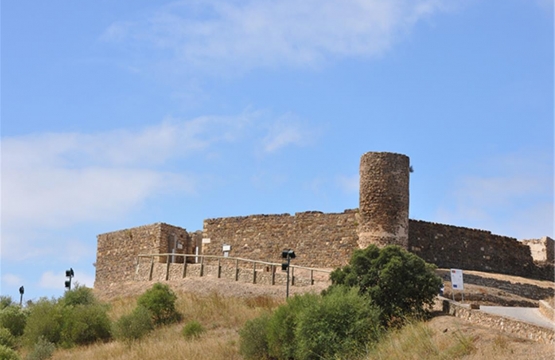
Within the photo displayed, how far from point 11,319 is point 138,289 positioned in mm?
5876

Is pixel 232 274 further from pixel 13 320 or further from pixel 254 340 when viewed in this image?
pixel 13 320

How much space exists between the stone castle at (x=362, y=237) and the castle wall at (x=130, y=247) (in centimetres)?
5

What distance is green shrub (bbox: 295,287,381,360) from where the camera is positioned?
27.5 m

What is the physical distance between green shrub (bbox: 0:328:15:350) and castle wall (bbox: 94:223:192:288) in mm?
8547

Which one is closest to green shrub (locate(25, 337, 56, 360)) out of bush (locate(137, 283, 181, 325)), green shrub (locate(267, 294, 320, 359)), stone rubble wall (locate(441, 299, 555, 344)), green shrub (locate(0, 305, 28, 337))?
bush (locate(137, 283, 181, 325))

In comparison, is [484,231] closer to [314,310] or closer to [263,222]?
[263,222]

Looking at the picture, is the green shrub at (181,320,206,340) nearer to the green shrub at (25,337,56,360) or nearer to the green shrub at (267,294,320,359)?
the green shrub at (267,294,320,359)

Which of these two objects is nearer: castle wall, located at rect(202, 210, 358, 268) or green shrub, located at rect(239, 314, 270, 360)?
green shrub, located at rect(239, 314, 270, 360)

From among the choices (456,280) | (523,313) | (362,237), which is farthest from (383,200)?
(523,313)

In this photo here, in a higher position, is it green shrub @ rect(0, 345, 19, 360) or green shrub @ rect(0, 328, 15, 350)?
green shrub @ rect(0, 328, 15, 350)

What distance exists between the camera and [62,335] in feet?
120

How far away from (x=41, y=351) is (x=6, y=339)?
4.30 metres

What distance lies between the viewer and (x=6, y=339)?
38.0 meters

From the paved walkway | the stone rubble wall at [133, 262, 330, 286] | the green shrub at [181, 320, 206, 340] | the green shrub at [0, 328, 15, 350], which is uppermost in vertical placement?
the stone rubble wall at [133, 262, 330, 286]
